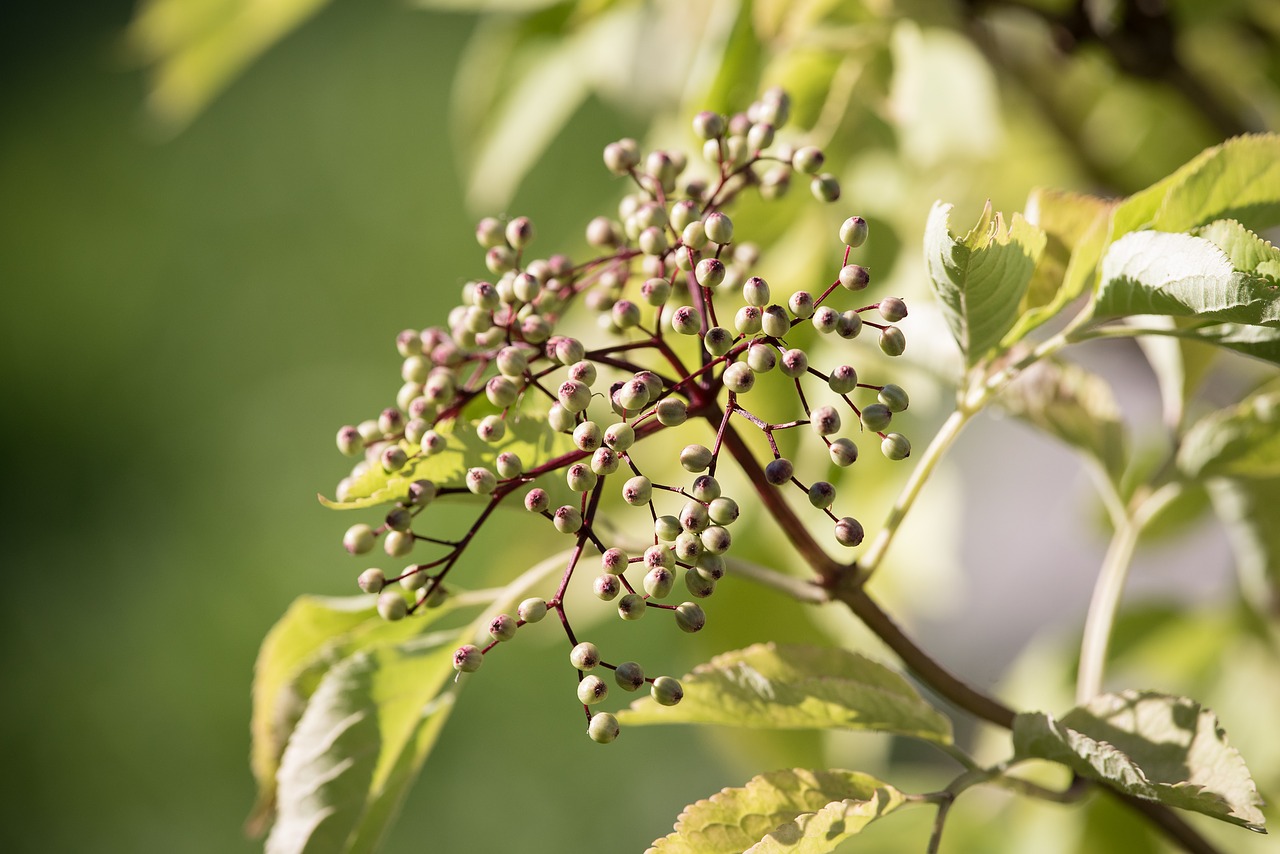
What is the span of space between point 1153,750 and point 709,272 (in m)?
0.23

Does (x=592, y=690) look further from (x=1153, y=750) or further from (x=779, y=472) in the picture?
(x=1153, y=750)

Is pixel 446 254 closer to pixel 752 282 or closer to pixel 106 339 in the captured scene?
pixel 106 339

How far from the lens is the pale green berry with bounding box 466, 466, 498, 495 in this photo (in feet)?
1.30

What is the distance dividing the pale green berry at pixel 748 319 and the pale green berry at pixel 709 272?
2 centimetres

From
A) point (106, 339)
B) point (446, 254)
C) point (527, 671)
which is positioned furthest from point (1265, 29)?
point (106, 339)

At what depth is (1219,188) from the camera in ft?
1.28

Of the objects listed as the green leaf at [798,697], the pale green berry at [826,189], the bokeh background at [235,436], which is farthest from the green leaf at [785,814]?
the bokeh background at [235,436]

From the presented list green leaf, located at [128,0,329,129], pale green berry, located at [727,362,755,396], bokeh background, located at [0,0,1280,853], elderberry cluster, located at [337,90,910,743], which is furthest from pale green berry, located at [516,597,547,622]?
bokeh background, located at [0,0,1280,853]

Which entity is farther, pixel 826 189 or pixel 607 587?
pixel 826 189

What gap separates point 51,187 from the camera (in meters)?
5.16

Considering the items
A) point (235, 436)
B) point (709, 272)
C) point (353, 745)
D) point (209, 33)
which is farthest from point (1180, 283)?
point (235, 436)

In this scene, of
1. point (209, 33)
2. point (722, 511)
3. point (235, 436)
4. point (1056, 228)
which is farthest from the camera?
point (235, 436)

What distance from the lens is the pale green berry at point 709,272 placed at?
384 millimetres

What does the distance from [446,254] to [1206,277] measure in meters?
4.26
